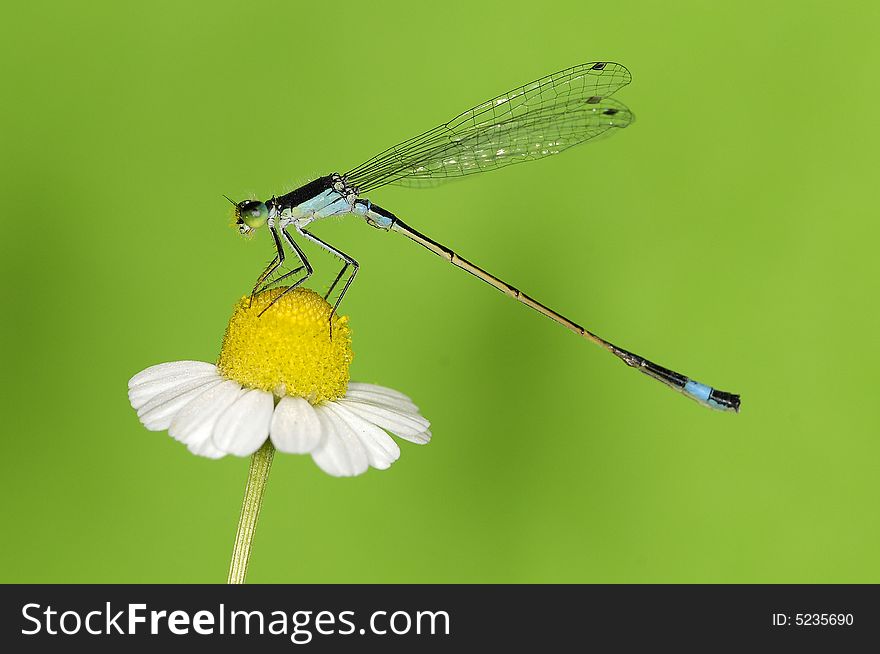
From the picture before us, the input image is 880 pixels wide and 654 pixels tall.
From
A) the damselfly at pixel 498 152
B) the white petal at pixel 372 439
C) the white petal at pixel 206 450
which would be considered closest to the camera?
the white petal at pixel 206 450

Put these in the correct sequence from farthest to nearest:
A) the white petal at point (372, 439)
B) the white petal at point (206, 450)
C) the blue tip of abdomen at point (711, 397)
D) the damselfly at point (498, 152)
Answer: the blue tip of abdomen at point (711, 397) → the damselfly at point (498, 152) → the white petal at point (372, 439) → the white petal at point (206, 450)

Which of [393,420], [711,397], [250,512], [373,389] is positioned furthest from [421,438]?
[711,397]

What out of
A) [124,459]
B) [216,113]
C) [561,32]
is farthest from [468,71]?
[124,459]

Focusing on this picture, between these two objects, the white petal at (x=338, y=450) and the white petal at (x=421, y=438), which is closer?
the white petal at (x=338, y=450)

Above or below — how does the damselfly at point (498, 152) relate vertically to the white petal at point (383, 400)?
above

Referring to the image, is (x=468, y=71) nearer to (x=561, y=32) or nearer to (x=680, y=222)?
(x=561, y=32)

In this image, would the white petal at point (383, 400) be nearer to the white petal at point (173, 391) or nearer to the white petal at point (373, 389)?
the white petal at point (373, 389)

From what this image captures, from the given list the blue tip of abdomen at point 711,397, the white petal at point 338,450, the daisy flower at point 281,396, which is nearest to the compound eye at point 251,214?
the daisy flower at point 281,396
